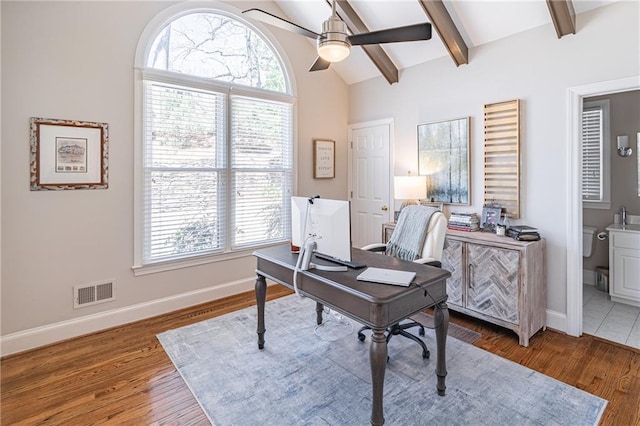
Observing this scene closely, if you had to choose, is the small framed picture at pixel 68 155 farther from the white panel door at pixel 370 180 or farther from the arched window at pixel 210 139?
the white panel door at pixel 370 180

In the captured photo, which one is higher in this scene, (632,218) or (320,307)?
(632,218)

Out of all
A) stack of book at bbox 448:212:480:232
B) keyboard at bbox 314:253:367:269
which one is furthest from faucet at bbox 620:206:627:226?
keyboard at bbox 314:253:367:269

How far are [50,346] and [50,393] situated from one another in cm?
77

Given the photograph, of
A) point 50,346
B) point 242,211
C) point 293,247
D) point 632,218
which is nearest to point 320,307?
point 293,247

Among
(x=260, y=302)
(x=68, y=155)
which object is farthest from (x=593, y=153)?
(x=68, y=155)

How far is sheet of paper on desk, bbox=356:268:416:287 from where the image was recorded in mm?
1868

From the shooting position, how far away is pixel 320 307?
3.10 meters

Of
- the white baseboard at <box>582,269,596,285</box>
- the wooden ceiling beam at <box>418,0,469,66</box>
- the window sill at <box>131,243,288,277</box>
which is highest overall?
the wooden ceiling beam at <box>418,0,469,66</box>

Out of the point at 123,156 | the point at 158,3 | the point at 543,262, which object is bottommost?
the point at 543,262

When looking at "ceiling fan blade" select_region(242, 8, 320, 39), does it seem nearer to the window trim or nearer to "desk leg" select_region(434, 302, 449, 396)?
"desk leg" select_region(434, 302, 449, 396)

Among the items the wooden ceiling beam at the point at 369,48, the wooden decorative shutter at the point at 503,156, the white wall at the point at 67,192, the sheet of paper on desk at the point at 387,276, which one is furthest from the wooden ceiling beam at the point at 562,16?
the white wall at the point at 67,192

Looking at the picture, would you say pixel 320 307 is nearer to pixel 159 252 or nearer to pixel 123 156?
pixel 159 252

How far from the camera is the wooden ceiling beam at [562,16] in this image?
263 cm

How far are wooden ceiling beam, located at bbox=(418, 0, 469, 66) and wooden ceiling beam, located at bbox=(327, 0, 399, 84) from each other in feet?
2.06
